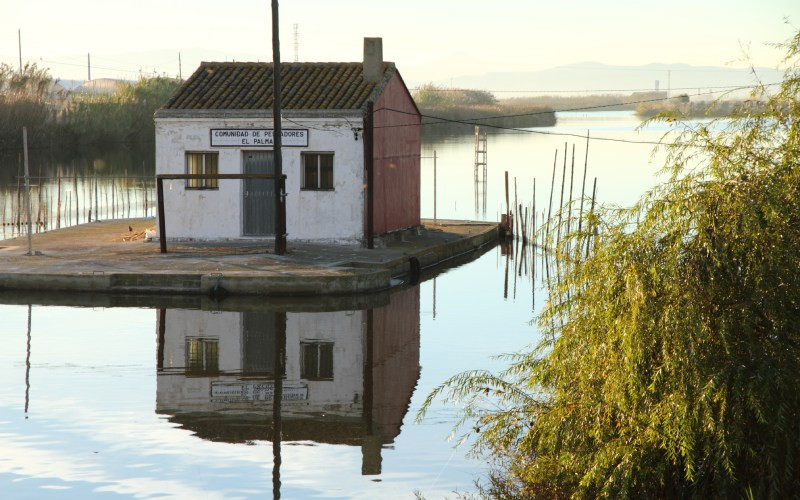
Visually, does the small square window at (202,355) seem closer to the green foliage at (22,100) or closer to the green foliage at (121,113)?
the green foliage at (22,100)

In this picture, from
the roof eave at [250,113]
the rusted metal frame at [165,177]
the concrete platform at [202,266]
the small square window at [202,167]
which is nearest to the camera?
the concrete platform at [202,266]

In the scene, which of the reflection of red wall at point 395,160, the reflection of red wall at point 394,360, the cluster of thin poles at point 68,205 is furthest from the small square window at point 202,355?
the cluster of thin poles at point 68,205

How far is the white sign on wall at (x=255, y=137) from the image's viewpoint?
26.9 metres

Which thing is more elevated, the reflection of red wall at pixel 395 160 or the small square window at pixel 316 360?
the reflection of red wall at pixel 395 160

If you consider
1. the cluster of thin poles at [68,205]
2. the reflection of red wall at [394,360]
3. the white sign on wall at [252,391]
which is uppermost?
the cluster of thin poles at [68,205]

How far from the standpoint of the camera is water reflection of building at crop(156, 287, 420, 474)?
12805 mm

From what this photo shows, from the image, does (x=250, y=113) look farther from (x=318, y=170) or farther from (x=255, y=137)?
(x=318, y=170)

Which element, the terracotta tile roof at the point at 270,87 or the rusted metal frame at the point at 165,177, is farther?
the terracotta tile roof at the point at 270,87

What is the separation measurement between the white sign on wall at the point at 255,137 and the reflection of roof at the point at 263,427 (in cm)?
1415

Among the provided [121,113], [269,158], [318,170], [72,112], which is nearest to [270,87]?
[269,158]

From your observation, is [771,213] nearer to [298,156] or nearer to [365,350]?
[365,350]

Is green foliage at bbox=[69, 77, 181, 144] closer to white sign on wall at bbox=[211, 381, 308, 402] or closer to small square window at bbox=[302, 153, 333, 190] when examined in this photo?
small square window at bbox=[302, 153, 333, 190]

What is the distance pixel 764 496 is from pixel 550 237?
10.2 ft

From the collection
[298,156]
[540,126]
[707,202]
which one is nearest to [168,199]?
[298,156]
